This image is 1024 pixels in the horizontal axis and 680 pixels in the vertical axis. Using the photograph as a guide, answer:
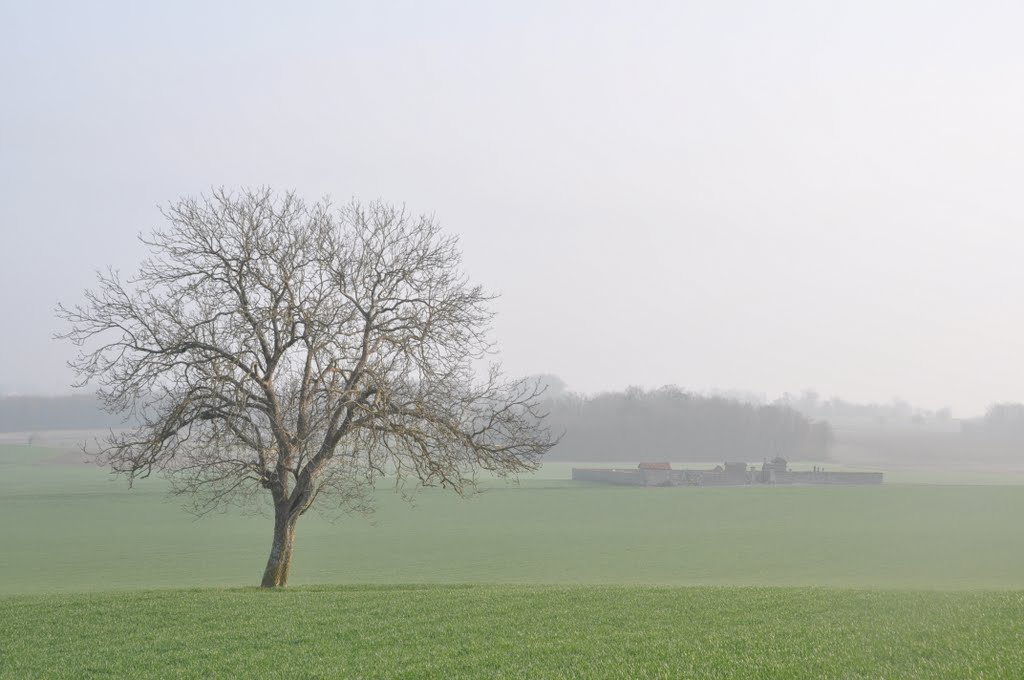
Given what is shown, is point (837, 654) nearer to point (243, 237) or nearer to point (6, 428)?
point (243, 237)

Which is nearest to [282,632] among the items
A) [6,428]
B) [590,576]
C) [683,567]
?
[590,576]

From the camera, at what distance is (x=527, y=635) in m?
13.3

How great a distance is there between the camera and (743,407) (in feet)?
474

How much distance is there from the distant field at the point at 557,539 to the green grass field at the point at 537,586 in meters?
0.21

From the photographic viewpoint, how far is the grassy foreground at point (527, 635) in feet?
37.1

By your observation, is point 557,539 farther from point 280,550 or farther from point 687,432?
point 687,432

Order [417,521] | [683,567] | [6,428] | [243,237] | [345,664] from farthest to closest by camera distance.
→ [6,428] → [417,521] → [683,567] → [243,237] → [345,664]

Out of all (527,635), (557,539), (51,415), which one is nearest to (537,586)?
(527,635)

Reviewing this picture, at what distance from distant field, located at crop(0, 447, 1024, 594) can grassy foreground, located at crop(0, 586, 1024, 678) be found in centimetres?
1107

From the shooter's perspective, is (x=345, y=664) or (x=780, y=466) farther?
(x=780, y=466)

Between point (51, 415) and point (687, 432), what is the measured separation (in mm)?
123855

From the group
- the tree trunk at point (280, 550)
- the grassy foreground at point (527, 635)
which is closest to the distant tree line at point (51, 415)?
the tree trunk at point (280, 550)

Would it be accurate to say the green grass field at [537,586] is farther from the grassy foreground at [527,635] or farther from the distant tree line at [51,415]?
the distant tree line at [51,415]

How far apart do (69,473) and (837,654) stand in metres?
89.9
